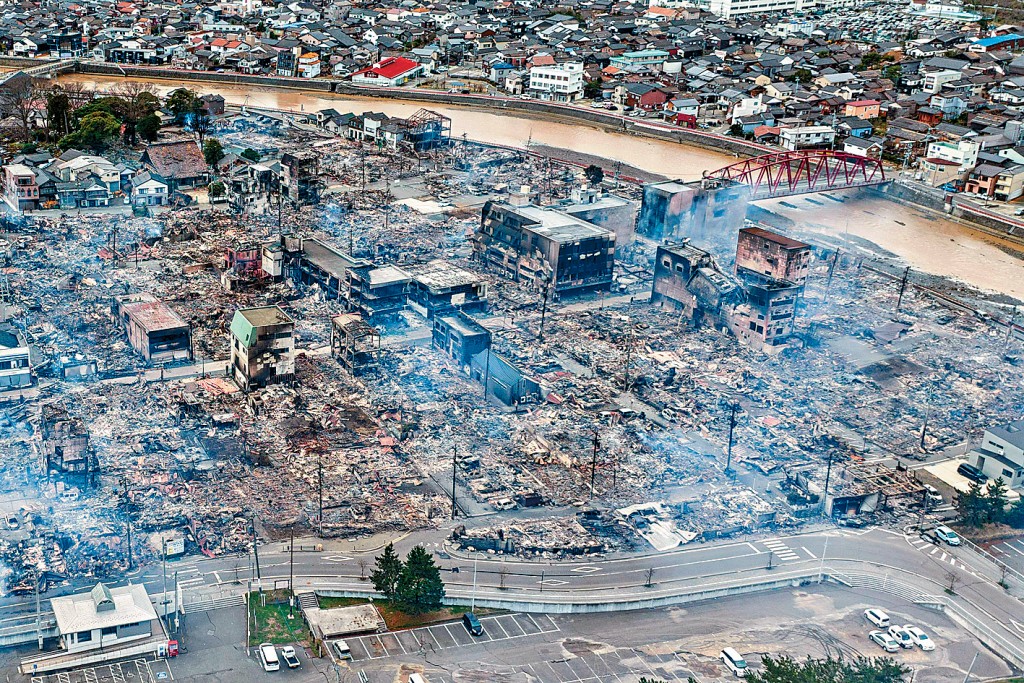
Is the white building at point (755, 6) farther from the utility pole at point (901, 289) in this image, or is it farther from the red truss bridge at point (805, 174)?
the utility pole at point (901, 289)

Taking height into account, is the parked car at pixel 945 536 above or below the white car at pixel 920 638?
above

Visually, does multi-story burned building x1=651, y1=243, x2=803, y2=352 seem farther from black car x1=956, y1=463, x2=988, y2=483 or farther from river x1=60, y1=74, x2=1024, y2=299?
river x1=60, y1=74, x2=1024, y2=299

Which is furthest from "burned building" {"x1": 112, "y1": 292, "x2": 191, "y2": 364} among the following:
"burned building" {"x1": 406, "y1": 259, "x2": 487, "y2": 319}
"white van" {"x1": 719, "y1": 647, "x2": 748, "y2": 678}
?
"white van" {"x1": 719, "y1": 647, "x2": 748, "y2": 678}

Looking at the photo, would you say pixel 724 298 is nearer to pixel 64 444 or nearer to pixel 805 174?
pixel 64 444

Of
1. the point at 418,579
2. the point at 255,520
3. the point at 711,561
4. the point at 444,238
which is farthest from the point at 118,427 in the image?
the point at 444,238

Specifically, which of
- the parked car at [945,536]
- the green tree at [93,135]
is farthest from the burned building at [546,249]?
the green tree at [93,135]

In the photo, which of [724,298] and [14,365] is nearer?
[14,365]

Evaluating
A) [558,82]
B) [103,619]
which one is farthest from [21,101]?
[103,619]
